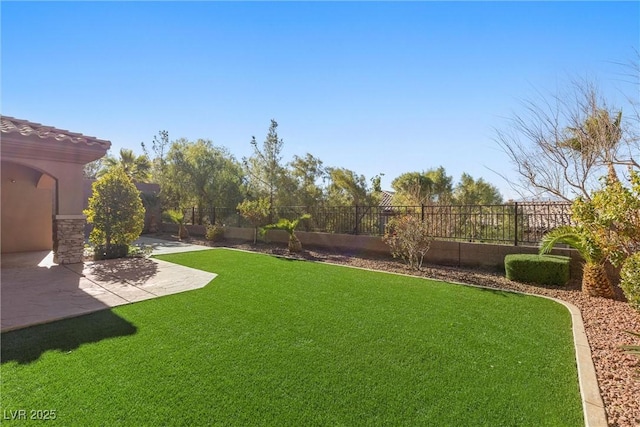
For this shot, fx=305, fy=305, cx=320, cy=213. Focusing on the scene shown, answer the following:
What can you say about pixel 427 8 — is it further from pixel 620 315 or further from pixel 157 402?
pixel 157 402

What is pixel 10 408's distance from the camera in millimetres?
2672

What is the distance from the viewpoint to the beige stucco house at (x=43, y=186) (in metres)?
7.87

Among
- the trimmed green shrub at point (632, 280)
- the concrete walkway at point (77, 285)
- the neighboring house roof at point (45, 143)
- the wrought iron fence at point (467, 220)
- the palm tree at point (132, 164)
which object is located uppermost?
the palm tree at point (132, 164)

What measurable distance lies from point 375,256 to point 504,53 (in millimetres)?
7010

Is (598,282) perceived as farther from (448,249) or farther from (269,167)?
(269,167)

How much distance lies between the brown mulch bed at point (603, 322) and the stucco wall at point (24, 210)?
33.2 ft

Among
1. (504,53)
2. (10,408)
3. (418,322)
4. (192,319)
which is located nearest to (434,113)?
(504,53)

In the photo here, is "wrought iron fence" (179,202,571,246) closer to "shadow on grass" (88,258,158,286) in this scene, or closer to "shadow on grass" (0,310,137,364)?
"shadow on grass" (88,258,158,286)

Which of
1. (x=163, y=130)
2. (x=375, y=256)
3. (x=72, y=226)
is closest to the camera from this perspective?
(x=72, y=226)

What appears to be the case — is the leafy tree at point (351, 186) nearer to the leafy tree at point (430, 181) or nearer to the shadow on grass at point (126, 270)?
the leafy tree at point (430, 181)

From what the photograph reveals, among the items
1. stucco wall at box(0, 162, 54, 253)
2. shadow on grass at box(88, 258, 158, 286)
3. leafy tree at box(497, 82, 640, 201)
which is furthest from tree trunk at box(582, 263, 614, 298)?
stucco wall at box(0, 162, 54, 253)

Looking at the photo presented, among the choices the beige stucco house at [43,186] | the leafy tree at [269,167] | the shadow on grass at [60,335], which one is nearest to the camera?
the shadow on grass at [60,335]

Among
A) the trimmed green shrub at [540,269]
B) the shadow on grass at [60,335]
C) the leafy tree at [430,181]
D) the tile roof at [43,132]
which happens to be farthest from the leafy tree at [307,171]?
the shadow on grass at [60,335]

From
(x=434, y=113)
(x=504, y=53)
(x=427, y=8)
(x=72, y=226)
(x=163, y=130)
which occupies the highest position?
(x=163, y=130)
